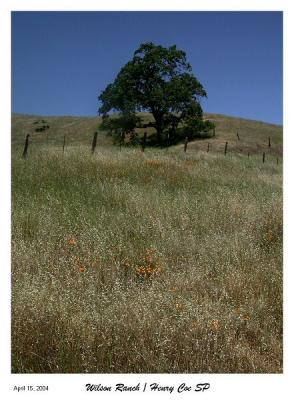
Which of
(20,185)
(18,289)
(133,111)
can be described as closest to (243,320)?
(18,289)

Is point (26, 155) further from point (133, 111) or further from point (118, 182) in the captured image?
point (133, 111)

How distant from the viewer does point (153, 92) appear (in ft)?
119

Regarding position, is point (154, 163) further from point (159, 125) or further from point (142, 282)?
point (159, 125)

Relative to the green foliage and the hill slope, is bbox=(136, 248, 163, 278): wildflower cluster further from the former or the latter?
the green foliage

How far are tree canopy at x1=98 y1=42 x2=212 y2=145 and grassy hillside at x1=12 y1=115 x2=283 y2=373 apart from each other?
29.0m

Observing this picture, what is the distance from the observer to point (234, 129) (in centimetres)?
4588

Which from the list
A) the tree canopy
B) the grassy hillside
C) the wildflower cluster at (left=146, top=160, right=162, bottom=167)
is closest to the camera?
the grassy hillside

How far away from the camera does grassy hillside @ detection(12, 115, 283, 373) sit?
340cm

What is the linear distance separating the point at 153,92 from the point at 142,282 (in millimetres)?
33356

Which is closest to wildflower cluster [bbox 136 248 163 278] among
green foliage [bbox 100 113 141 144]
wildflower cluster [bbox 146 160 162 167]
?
wildflower cluster [bbox 146 160 162 167]

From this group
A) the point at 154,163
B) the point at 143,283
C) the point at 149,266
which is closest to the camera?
the point at 143,283

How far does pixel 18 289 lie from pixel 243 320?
2184 mm

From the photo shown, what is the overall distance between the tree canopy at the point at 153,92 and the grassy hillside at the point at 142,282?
1140 inches

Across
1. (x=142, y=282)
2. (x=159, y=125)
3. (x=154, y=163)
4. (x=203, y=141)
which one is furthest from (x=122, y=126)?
(x=142, y=282)
